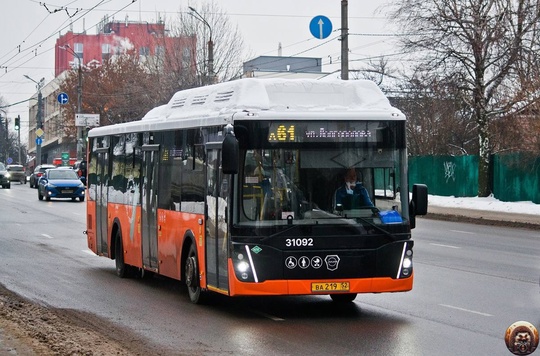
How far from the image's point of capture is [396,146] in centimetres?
1290

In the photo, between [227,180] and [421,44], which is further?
[421,44]

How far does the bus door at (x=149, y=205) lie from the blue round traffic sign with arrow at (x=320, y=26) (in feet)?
71.4

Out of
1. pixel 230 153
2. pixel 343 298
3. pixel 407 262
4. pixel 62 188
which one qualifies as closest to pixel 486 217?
pixel 343 298

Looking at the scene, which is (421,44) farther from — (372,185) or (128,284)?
(372,185)

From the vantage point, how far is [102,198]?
19297 millimetres

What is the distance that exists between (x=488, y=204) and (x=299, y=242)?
101 feet

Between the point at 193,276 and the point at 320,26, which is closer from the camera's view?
the point at 193,276

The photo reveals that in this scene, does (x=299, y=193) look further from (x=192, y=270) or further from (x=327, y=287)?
(x=192, y=270)

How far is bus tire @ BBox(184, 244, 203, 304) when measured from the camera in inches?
543

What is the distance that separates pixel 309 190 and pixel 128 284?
17.4ft

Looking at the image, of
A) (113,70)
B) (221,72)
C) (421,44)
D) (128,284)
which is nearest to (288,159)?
(128,284)

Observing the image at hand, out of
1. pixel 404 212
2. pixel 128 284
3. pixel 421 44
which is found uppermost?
pixel 421 44

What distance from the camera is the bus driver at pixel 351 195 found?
1259 cm

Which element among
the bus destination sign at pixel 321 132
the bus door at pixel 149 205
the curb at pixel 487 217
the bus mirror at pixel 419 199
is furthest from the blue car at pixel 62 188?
the bus destination sign at pixel 321 132
